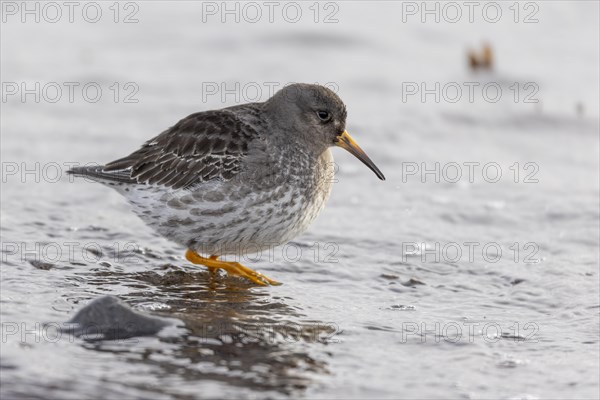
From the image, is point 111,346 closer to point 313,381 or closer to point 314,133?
point 313,381

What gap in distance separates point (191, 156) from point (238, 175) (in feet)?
1.94

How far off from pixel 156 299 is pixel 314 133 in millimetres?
2298

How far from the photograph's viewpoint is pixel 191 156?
9.00 m

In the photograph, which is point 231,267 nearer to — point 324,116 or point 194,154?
point 194,154

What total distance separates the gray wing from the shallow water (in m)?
0.76

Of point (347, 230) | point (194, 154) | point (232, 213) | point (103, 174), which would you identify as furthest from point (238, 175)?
point (347, 230)

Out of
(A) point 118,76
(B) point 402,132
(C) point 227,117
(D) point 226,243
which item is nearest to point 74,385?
(D) point 226,243

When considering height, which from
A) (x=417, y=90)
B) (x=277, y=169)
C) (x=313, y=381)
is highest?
(x=417, y=90)

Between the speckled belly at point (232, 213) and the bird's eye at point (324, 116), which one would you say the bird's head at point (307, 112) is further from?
the speckled belly at point (232, 213)

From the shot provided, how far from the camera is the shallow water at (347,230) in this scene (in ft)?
22.5

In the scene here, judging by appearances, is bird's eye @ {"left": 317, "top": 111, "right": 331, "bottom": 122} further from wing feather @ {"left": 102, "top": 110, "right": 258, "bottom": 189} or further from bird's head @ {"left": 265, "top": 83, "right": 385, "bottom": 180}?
wing feather @ {"left": 102, "top": 110, "right": 258, "bottom": 189}

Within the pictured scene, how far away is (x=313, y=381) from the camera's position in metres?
6.67

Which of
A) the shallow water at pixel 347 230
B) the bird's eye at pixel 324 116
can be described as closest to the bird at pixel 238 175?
the bird's eye at pixel 324 116

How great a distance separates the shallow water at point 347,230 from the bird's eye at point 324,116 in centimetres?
131
